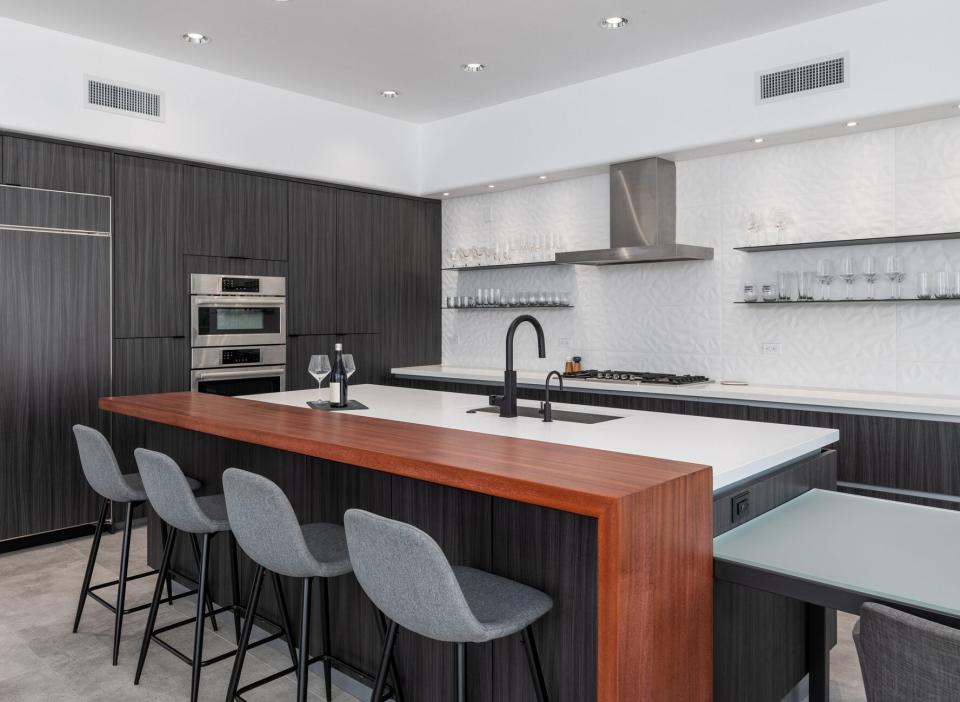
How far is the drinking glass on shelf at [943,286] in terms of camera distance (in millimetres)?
3877

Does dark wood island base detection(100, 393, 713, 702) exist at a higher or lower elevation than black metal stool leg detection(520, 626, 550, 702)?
higher

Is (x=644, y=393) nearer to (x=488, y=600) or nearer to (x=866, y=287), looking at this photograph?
(x=866, y=287)

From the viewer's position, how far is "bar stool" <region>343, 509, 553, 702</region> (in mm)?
1609

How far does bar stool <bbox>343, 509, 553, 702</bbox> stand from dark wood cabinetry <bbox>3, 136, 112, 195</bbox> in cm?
353

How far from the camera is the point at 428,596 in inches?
64.0

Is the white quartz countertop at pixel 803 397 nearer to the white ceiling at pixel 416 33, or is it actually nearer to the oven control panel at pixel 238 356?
the oven control panel at pixel 238 356

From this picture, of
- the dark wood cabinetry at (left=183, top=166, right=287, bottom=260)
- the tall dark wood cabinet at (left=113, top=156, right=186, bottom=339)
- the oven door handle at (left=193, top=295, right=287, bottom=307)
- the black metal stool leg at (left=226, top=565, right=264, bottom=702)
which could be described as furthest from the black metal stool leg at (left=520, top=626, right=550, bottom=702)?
the dark wood cabinetry at (left=183, top=166, right=287, bottom=260)

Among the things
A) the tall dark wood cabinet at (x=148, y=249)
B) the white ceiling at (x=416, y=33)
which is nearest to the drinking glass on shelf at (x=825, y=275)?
the white ceiling at (x=416, y=33)

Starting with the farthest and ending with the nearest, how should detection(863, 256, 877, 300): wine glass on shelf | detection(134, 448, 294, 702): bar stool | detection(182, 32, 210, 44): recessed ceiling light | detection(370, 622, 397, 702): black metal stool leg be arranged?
detection(182, 32, 210, 44): recessed ceiling light
detection(863, 256, 877, 300): wine glass on shelf
detection(134, 448, 294, 702): bar stool
detection(370, 622, 397, 702): black metal stool leg

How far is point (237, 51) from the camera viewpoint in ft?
14.9

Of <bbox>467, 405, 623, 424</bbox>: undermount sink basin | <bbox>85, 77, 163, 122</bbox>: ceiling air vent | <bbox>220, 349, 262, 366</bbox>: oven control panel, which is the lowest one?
<bbox>467, 405, 623, 424</bbox>: undermount sink basin

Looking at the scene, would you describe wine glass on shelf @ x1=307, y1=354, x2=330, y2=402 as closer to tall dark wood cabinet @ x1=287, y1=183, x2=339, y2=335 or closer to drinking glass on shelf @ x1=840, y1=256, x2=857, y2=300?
tall dark wood cabinet @ x1=287, y1=183, x2=339, y2=335

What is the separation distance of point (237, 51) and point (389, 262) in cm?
210

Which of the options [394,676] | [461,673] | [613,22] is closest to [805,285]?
[613,22]
